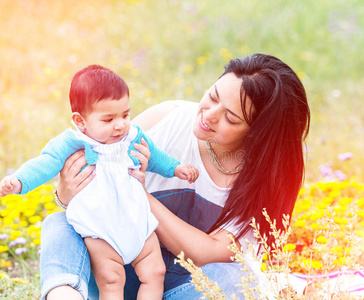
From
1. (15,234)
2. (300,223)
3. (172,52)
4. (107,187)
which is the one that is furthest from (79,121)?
(172,52)

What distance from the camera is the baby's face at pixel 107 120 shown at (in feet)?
5.95

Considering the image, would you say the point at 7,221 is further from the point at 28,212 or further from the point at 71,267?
the point at 71,267

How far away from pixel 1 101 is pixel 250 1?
11.0 feet

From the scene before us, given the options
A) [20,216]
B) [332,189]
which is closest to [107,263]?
[20,216]

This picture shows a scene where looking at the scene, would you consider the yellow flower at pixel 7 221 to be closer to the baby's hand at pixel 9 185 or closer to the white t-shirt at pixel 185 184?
the white t-shirt at pixel 185 184

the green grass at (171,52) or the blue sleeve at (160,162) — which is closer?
the blue sleeve at (160,162)

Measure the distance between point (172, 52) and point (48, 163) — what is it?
3.81 metres

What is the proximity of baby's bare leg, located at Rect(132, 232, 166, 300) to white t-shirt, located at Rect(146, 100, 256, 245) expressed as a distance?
0.37m

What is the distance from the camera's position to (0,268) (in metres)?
2.74

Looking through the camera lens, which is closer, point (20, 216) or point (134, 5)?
point (20, 216)

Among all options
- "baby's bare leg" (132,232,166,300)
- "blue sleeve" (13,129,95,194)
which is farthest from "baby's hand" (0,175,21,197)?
"baby's bare leg" (132,232,166,300)

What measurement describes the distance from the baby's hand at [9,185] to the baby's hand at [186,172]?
2.10ft

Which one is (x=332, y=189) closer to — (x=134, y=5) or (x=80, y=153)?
(x=80, y=153)

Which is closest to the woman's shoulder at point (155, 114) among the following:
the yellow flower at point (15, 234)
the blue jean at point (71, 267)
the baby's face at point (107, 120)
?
the baby's face at point (107, 120)
